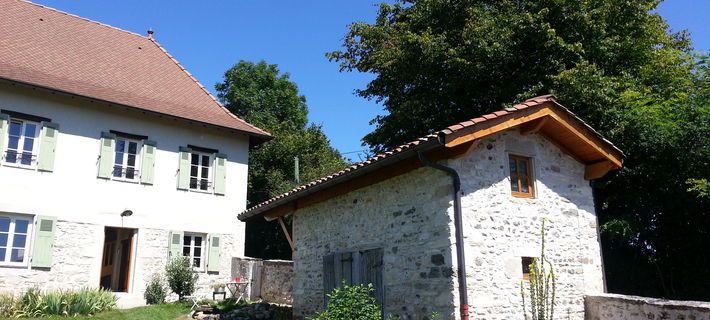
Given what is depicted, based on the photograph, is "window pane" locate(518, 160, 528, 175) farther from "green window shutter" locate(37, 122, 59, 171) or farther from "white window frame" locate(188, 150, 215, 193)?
"green window shutter" locate(37, 122, 59, 171)

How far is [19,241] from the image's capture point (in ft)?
44.0

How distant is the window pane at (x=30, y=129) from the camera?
45.5 feet

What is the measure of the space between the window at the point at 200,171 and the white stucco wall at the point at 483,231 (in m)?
7.90

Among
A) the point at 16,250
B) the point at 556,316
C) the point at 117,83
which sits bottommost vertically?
the point at 556,316

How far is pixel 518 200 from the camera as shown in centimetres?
884

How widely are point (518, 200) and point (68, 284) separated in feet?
38.4

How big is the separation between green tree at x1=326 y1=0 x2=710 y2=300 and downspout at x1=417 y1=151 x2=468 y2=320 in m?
6.99

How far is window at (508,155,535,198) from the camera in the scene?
9.05 metres

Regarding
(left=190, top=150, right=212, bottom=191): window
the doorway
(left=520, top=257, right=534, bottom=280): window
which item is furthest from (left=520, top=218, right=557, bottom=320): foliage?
the doorway

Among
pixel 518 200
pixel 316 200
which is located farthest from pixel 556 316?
pixel 316 200

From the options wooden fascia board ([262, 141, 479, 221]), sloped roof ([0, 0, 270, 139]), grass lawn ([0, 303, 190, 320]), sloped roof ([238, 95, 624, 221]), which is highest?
sloped roof ([0, 0, 270, 139])

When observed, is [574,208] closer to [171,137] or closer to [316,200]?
[316,200]

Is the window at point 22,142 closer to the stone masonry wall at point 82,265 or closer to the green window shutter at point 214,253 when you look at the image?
the stone masonry wall at point 82,265

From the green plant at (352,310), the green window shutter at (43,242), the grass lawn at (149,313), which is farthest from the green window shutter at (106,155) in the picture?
the green plant at (352,310)
